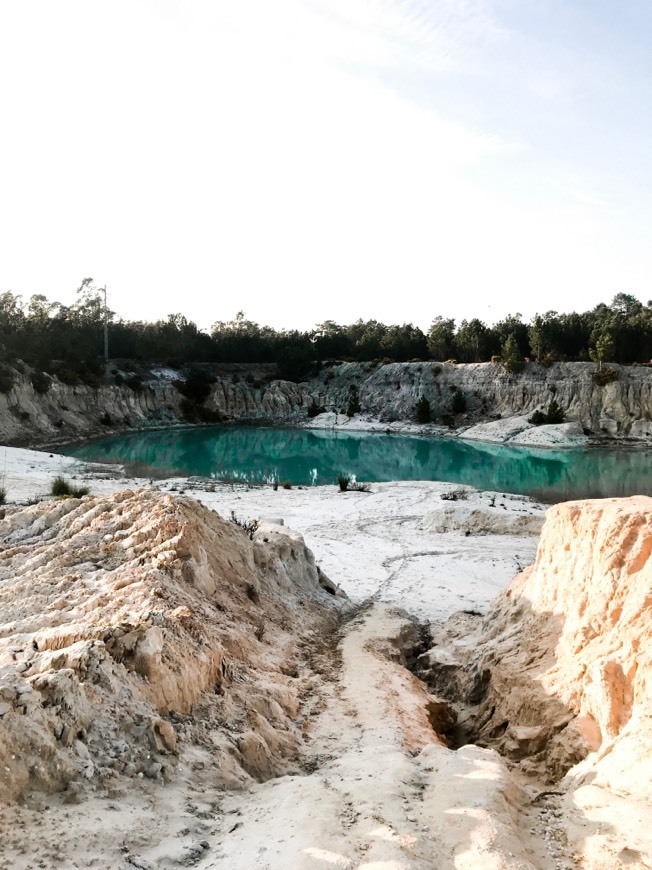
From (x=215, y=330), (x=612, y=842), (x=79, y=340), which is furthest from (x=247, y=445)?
(x=612, y=842)

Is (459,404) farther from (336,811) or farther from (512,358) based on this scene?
(336,811)

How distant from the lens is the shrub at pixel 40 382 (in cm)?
4488

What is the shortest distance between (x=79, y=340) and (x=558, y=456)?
131 feet

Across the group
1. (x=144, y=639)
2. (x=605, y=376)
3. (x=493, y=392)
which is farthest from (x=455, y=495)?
(x=493, y=392)

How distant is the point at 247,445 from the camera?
149 ft

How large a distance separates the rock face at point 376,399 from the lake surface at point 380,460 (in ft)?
12.3

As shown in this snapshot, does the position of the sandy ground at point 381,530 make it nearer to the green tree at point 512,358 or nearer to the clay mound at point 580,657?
the clay mound at point 580,657

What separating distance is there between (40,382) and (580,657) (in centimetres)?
4525

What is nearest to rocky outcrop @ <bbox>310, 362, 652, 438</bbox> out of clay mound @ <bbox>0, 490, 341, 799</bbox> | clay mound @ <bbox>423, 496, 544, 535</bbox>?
clay mound @ <bbox>423, 496, 544, 535</bbox>

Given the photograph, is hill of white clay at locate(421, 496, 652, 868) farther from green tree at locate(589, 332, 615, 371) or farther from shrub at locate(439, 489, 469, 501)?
green tree at locate(589, 332, 615, 371)

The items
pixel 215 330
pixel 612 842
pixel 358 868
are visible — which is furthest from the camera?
pixel 215 330

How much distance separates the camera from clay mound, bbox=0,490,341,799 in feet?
14.9

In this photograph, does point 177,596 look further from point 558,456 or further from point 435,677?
point 558,456

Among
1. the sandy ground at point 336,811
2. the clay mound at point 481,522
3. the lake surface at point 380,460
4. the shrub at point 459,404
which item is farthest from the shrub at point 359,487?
the shrub at point 459,404
